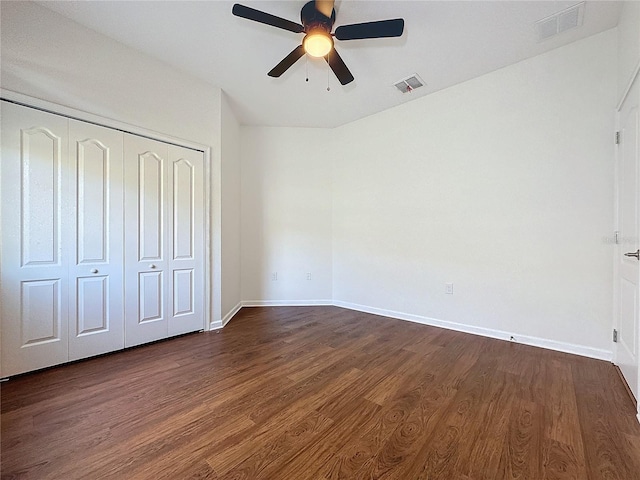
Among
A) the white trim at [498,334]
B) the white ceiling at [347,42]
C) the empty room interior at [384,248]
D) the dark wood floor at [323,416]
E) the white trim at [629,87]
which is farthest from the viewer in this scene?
the white trim at [498,334]

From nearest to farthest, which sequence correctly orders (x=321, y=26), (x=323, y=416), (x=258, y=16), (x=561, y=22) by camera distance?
(x=323, y=416) < (x=258, y=16) < (x=321, y=26) < (x=561, y=22)

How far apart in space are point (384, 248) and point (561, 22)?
2714 millimetres

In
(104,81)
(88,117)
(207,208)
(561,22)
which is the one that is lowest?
(207,208)

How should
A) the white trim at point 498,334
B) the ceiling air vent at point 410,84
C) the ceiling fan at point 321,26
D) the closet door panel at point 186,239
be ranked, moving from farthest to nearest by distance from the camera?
the ceiling air vent at point 410,84
the closet door panel at point 186,239
the white trim at point 498,334
the ceiling fan at point 321,26

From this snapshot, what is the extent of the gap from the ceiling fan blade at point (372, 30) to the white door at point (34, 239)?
240 cm

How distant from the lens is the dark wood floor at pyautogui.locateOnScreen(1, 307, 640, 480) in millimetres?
1239

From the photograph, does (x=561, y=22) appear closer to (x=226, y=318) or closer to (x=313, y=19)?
(x=313, y=19)

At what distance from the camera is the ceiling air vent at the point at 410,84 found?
9.79 feet

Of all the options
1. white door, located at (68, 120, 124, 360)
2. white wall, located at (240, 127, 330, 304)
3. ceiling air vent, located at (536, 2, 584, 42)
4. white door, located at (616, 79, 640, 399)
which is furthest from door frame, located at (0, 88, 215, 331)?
white door, located at (616, 79, 640, 399)

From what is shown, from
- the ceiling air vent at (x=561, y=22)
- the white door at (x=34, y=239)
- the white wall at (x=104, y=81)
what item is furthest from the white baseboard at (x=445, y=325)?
the ceiling air vent at (x=561, y=22)

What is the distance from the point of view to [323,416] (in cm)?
158

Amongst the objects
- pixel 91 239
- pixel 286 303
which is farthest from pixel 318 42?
pixel 286 303

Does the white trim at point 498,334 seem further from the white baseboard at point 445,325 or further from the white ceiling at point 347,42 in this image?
the white ceiling at point 347,42

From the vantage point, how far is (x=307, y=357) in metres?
2.40
